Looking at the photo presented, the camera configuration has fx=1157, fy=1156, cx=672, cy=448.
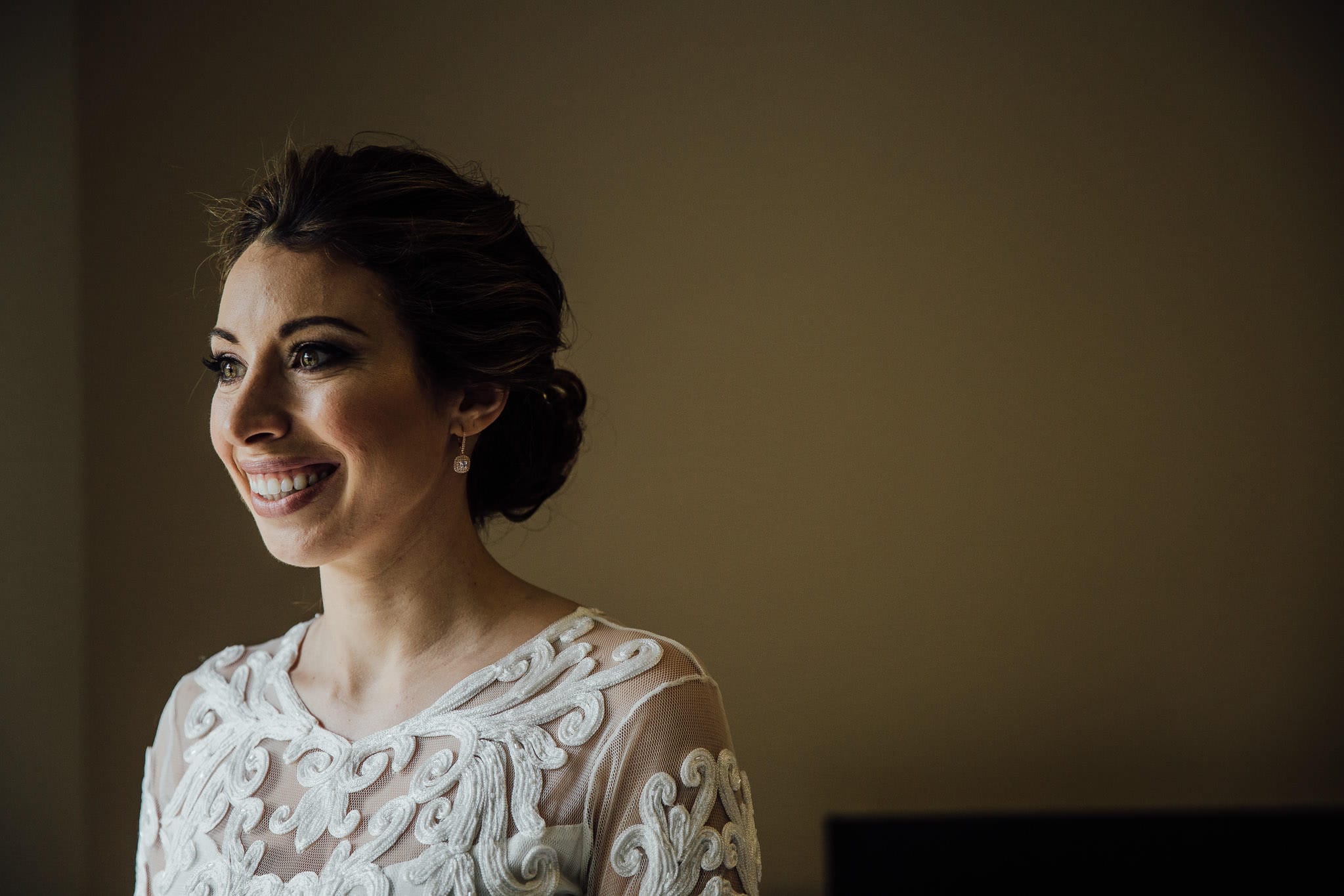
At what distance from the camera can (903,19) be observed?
258cm

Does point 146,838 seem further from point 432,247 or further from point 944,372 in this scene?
point 944,372

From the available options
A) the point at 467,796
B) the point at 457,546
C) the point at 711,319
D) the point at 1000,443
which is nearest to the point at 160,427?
the point at 711,319

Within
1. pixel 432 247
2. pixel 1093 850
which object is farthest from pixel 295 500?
pixel 1093 850

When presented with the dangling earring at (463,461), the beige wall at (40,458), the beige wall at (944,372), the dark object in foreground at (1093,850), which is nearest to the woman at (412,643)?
the dangling earring at (463,461)

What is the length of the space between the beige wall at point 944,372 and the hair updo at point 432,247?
1.27 meters

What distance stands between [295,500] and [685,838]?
19.0 inches

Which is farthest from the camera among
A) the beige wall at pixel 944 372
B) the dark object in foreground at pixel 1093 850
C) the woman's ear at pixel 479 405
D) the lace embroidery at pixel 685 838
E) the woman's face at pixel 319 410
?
the beige wall at pixel 944 372

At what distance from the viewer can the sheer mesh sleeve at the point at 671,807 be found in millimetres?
1004

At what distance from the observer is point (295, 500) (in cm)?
111

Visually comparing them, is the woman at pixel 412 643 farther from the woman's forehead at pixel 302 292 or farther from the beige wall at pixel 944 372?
the beige wall at pixel 944 372

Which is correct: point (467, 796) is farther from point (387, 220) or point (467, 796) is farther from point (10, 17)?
point (10, 17)

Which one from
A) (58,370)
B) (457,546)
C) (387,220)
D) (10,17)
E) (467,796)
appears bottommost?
(467,796)

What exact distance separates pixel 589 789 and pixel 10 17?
197cm

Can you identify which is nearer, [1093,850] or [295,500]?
[295,500]
